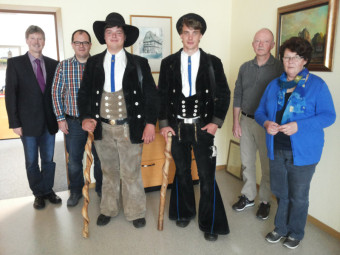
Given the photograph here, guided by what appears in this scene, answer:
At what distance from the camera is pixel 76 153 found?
9.34 ft

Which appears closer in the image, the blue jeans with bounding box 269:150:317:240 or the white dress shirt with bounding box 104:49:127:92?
the blue jeans with bounding box 269:150:317:240

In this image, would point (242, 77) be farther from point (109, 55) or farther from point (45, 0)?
point (45, 0)

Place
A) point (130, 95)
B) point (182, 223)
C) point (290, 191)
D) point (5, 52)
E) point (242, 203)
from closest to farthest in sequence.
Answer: point (290, 191)
point (130, 95)
point (182, 223)
point (242, 203)
point (5, 52)

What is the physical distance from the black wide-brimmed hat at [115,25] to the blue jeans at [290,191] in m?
1.49

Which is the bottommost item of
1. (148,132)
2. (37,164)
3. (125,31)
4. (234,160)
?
(234,160)

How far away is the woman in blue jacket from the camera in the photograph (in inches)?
73.2

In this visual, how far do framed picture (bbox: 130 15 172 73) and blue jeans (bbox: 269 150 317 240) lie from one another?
1.92 m

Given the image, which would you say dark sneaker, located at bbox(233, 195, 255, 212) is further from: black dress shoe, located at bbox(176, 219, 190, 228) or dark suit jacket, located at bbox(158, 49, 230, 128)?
dark suit jacket, located at bbox(158, 49, 230, 128)

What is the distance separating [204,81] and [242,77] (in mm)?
736

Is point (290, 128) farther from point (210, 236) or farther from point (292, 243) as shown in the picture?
point (210, 236)

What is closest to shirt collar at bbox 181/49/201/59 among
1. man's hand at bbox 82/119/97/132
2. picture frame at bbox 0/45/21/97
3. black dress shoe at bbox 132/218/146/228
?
man's hand at bbox 82/119/97/132

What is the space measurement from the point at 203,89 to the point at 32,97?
165 cm

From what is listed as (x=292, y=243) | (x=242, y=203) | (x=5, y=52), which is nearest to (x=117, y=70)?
(x=242, y=203)

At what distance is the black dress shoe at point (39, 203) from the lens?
287 cm
